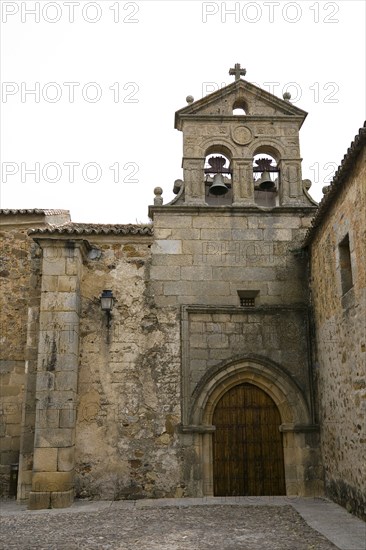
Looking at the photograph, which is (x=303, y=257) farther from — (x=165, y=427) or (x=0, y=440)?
(x=0, y=440)

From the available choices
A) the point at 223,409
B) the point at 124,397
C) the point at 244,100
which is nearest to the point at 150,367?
the point at 124,397

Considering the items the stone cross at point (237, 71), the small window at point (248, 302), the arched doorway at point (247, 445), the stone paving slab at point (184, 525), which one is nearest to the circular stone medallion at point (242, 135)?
the stone cross at point (237, 71)

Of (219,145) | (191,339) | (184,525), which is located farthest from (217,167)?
(184,525)

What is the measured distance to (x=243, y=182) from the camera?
1023cm

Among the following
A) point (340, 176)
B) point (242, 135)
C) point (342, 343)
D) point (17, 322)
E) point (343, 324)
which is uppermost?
point (242, 135)

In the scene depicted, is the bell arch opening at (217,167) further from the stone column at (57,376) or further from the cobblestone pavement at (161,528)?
the cobblestone pavement at (161,528)

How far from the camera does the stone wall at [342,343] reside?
274 inches

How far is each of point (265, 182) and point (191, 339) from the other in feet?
11.0

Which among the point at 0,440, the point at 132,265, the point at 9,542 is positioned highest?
the point at 132,265

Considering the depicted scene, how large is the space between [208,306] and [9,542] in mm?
4803

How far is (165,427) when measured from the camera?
29.6 ft

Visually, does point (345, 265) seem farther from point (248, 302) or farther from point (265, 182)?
point (265, 182)

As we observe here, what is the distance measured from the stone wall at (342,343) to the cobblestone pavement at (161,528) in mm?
937

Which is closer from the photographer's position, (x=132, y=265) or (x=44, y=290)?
(x=44, y=290)
